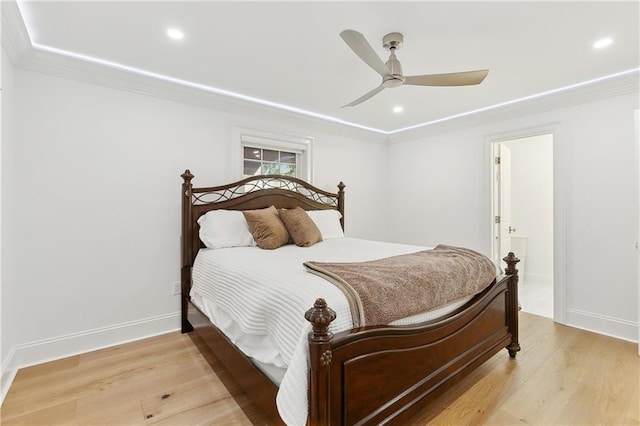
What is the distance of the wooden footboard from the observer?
1188mm

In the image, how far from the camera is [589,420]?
1.68m

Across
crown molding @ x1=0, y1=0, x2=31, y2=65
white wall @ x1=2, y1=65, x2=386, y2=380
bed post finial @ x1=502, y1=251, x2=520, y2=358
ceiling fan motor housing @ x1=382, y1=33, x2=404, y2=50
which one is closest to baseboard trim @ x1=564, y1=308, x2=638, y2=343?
bed post finial @ x1=502, y1=251, x2=520, y2=358

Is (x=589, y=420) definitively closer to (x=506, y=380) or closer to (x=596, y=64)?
(x=506, y=380)

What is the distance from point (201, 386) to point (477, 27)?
3049 mm

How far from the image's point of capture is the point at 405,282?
166cm

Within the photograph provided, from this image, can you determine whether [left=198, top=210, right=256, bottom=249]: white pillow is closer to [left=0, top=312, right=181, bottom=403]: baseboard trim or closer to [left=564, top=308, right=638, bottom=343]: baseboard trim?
[left=0, top=312, right=181, bottom=403]: baseboard trim

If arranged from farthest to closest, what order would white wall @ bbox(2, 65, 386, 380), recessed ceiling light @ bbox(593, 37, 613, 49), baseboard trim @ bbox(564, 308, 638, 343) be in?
baseboard trim @ bbox(564, 308, 638, 343) < white wall @ bbox(2, 65, 386, 380) < recessed ceiling light @ bbox(593, 37, 613, 49)

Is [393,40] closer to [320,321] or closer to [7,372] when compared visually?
[320,321]

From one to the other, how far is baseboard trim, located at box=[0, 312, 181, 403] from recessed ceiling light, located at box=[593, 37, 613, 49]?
420 centimetres

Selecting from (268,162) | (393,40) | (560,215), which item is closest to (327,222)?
(268,162)

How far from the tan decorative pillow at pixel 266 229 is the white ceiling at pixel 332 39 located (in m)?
1.30

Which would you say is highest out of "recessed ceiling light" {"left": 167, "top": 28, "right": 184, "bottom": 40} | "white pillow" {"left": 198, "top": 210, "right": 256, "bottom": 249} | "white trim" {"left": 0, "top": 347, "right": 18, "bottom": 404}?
"recessed ceiling light" {"left": 167, "top": 28, "right": 184, "bottom": 40}

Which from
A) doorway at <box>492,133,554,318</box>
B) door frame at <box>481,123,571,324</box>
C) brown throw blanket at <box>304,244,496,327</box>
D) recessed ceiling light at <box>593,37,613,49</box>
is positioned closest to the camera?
brown throw blanket at <box>304,244,496,327</box>

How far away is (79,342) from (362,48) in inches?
123
